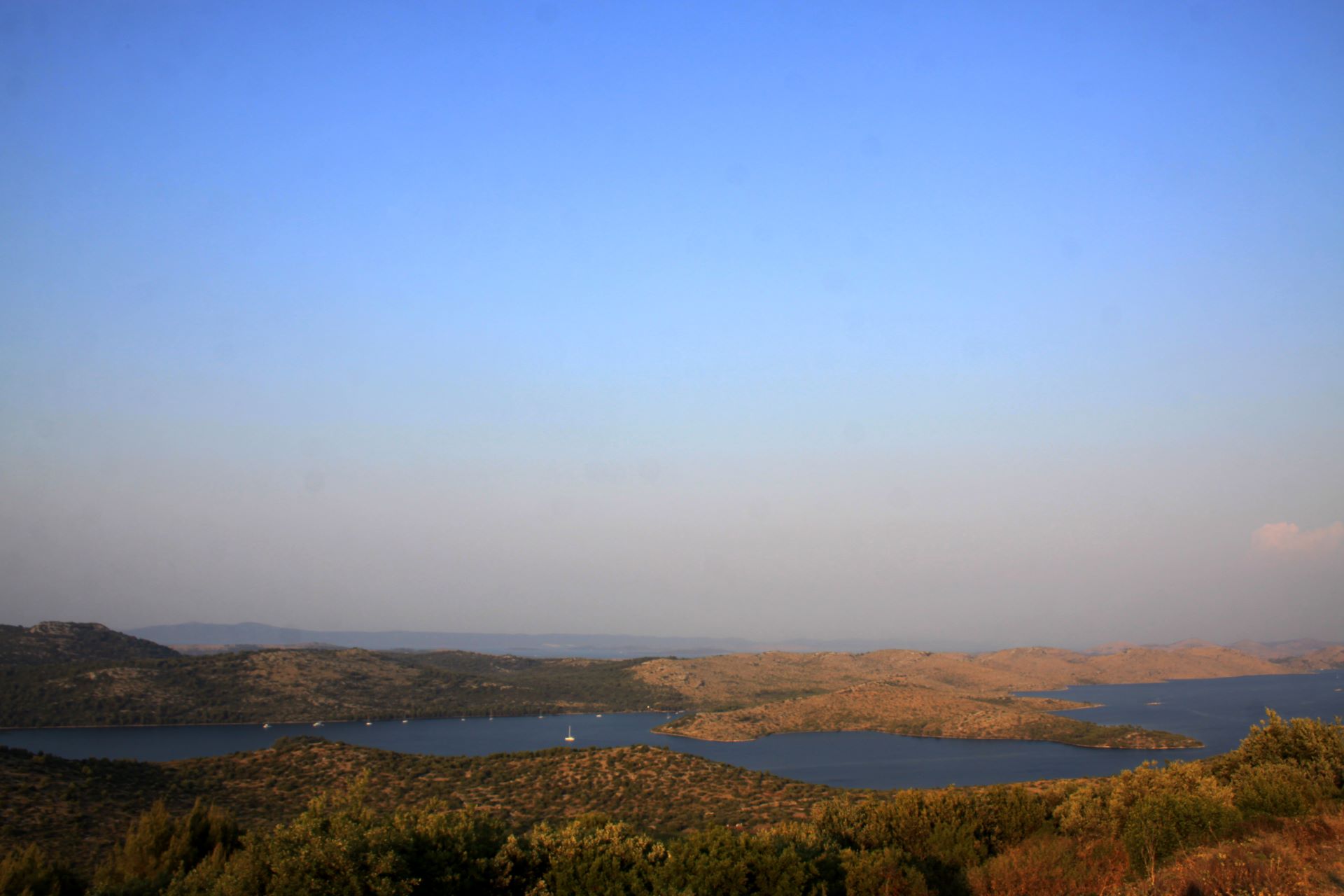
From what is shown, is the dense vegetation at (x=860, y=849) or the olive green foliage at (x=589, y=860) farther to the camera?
the olive green foliage at (x=589, y=860)

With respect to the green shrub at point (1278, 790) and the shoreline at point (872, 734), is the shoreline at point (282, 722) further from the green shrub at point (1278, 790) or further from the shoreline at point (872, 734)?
the green shrub at point (1278, 790)

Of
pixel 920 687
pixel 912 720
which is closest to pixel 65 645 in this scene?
pixel 912 720

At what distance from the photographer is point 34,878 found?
13.7 m

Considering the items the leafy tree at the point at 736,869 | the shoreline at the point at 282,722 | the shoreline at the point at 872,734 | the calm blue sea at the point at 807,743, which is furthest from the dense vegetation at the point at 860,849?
the shoreline at the point at 282,722

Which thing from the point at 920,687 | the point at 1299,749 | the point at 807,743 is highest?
the point at 1299,749

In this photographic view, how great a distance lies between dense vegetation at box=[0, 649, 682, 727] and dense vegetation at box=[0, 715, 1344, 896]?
3325 inches

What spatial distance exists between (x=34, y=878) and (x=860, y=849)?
1399 cm

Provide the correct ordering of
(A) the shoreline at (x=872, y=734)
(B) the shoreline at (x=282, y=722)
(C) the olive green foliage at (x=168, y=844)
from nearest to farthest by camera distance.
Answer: (C) the olive green foliage at (x=168, y=844) → (A) the shoreline at (x=872, y=734) → (B) the shoreline at (x=282, y=722)

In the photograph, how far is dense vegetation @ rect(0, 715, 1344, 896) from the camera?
11.3 metres

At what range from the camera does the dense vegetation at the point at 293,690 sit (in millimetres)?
88625

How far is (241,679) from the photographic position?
4171 inches

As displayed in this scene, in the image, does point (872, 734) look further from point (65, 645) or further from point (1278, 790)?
point (65, 645)

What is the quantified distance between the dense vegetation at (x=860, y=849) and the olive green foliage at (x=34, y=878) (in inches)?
1.6

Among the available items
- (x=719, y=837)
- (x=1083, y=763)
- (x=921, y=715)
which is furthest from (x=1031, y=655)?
(x=719, y=837)
